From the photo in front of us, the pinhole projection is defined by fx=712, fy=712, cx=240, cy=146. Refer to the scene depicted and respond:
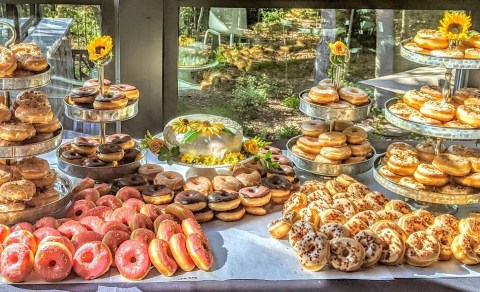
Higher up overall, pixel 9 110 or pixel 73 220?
pixel 9 110

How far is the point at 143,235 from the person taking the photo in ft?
9.33

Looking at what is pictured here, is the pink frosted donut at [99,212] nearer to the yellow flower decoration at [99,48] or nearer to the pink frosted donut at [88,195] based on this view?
the pink frosted donut at [88,195]

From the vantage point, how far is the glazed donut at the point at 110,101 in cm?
360

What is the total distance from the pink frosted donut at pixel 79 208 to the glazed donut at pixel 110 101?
619 millimetres

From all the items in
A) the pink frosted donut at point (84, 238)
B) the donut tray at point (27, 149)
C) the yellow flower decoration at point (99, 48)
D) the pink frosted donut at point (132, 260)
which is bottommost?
the pink frosted donut at point (132, 260)

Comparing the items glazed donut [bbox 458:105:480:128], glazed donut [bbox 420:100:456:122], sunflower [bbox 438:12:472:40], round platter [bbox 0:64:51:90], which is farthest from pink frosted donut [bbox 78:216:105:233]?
sunflower [bbox 438:12:472:40]

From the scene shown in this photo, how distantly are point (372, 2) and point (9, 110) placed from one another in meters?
2.44

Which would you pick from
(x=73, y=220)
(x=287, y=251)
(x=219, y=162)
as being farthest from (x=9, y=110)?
(x=287, y=251)

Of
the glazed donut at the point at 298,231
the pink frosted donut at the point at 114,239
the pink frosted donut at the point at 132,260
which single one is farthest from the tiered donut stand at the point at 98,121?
the glazed donut at the point at 298,231

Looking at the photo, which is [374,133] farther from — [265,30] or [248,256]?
[248,256]

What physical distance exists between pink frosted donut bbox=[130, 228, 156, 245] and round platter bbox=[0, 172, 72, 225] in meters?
0.49

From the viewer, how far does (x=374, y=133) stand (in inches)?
198

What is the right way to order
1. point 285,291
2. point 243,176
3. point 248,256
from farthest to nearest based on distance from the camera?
1. point 243,176
2. point 248,256
3. point 285,291

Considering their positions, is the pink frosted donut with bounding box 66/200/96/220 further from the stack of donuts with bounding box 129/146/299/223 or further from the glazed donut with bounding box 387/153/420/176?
the glazed donut with bounding box 387/153/420/176
